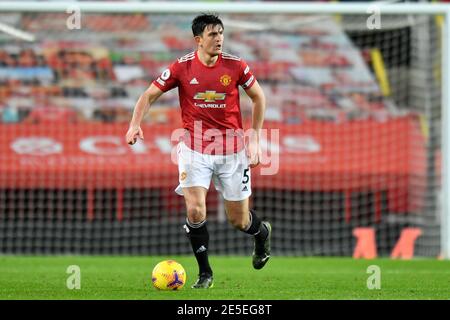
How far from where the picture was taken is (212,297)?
25.7 ft

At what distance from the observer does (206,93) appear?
8.92 meters

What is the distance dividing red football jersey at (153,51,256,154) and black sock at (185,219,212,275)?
0.66 metres

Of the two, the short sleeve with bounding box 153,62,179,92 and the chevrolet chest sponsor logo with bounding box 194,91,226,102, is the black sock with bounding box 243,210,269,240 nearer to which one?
the chevrolet chest sponsor logo with bounding box 194,91,226,102

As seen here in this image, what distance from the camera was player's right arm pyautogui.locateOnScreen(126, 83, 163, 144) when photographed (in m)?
8.66

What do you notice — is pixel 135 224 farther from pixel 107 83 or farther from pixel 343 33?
pixel 343 33

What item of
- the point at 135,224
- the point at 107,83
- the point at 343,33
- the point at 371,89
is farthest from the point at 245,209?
the point at 343,33

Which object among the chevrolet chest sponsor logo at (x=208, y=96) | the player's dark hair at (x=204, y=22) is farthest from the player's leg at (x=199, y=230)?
→ the player's dark hair at (x=204, y=22)

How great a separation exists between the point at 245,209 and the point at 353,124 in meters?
8.33

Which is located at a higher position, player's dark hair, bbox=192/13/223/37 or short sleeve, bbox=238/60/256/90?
player's dark hair, bbox=192/13/223/37

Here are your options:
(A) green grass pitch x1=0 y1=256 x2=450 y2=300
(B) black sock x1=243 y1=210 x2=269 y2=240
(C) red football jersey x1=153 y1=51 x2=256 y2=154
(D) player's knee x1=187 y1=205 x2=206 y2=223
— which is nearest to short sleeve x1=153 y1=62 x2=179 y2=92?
(C) red football jersey x1=153 y1=51 x2=256 y2=154

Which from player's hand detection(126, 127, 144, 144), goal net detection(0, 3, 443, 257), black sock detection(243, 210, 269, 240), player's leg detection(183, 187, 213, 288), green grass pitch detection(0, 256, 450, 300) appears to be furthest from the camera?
goal net detection(0, 3, 443, 257)

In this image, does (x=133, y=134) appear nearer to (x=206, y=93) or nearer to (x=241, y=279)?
(x=206, y=93)

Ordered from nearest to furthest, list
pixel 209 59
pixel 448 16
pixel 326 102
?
pixel 209 59
pixel 448 16
pixel 326 102

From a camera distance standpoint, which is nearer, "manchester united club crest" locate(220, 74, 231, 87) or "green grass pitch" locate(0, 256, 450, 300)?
"green grass pitch" locate(0, 256, 450, 300)
